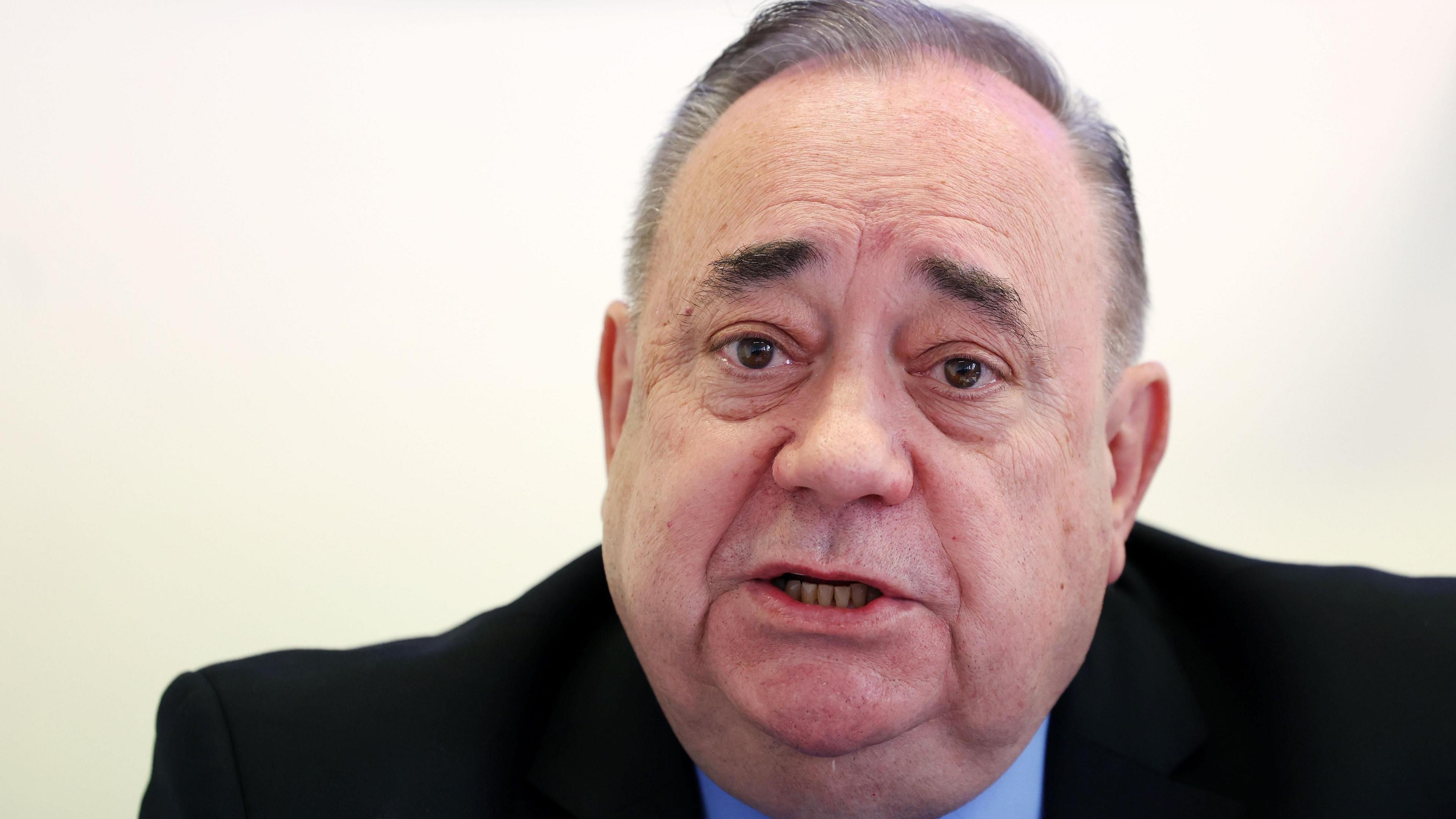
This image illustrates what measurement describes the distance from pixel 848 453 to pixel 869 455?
26 millimetres

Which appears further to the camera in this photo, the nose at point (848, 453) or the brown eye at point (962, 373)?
the brown eye at point (962, 373)

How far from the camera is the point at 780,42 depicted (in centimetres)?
184

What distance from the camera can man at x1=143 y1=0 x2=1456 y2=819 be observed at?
4.87 ft

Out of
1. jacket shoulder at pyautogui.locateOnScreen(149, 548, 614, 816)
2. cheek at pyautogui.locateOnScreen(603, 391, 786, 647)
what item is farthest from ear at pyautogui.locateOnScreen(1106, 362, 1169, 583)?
jacket shoulder at pyautogui.locateOnScreen(149, 548, 614, 816)

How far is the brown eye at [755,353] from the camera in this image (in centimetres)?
158

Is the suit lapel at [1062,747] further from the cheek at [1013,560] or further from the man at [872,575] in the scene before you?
the cheek at [1013,560]

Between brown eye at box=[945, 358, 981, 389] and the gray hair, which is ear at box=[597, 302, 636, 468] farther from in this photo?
brown eye at box=[945, 358, 981, 389]

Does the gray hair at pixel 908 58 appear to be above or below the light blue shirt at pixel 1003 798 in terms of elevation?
above

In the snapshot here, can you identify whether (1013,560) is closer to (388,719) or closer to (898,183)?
(898,183)

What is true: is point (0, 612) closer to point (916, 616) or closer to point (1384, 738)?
point (916, 616)

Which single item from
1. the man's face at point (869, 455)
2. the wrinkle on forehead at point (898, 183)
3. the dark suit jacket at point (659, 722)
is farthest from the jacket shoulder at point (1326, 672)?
the wrinkle on forehead at point (898, 183)

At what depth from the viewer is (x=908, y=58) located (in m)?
1.73

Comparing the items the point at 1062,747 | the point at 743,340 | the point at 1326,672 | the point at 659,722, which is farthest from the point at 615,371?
the point at 1326,672

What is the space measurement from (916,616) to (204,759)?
1.07 meters
